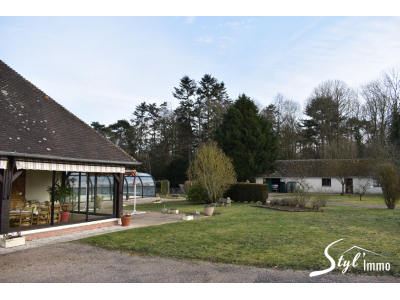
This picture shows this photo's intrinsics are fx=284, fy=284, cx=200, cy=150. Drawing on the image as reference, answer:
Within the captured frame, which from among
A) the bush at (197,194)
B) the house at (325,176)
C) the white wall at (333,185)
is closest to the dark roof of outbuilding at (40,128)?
the bush at (197,194)

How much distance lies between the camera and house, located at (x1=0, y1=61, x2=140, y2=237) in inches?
352

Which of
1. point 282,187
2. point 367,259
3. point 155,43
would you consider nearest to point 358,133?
point 282,187

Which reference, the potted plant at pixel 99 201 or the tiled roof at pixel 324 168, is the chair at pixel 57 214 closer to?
the potted plant at pixel 99 201

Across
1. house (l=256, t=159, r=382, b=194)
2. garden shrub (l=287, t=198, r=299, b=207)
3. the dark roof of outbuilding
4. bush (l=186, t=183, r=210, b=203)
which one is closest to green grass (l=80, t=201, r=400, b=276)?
the dark roof of outbuilding

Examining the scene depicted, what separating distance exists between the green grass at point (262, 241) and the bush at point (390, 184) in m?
5.90

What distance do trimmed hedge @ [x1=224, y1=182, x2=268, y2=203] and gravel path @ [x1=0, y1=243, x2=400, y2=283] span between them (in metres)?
16.3

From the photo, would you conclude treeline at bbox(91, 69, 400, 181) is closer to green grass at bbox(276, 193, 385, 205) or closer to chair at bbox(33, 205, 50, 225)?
green grass at bbox(276, 193, 385, 205)

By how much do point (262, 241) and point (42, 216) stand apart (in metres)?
7.99

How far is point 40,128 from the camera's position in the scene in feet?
34.4

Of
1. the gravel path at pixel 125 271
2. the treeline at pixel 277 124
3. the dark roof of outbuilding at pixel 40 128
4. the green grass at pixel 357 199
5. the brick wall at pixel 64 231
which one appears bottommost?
the green grass at pixel 357 199

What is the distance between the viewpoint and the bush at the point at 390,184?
57.3 feet

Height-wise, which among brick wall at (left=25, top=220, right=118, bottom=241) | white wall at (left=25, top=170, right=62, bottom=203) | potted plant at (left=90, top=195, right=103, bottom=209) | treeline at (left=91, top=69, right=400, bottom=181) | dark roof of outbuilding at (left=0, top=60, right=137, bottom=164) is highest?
treeline at (left=91, top=69, right=400, bottom=181)

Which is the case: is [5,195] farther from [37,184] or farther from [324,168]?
[324,168]

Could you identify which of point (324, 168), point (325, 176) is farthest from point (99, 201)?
point (324, 168)
